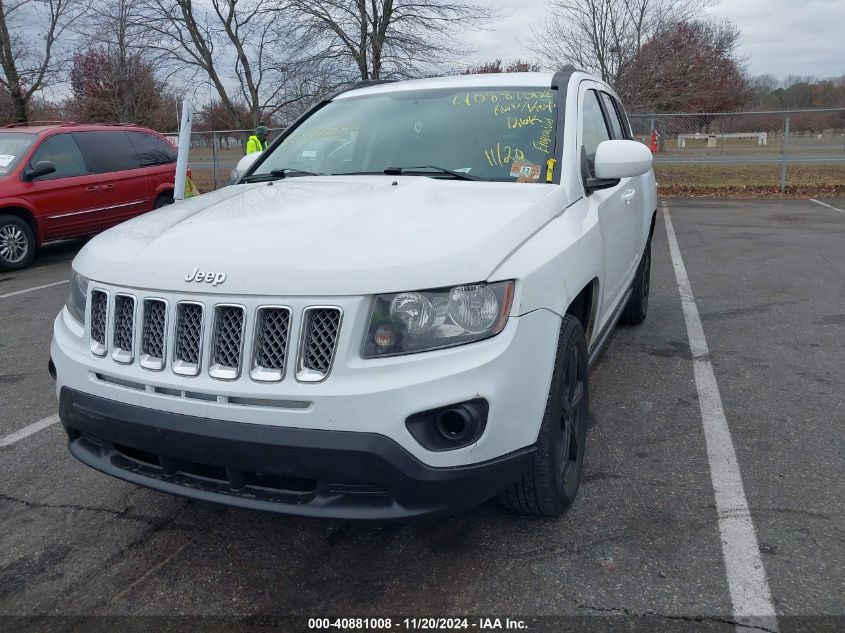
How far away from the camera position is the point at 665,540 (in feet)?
8.88

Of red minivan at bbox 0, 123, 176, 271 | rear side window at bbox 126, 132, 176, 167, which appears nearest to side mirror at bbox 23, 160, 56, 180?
red minivan at bbox 0, 123, 176, 271

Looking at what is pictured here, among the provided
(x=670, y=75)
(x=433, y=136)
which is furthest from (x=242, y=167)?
Result: (x=670, y=75)

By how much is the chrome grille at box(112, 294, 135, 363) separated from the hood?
7 centimetres

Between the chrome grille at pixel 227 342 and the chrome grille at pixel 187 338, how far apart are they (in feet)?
0.21

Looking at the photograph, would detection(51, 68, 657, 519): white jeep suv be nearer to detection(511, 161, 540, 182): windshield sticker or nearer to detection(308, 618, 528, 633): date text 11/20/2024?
detection(511, 161, 540, 182): windshield sticker

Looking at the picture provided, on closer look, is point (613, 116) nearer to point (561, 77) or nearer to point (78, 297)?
point (561, 77)

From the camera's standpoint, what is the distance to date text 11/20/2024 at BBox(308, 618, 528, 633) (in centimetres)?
229

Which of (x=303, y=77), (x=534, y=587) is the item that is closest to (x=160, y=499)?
(x=534, y=587)

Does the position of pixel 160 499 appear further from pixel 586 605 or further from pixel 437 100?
pixel 437 100

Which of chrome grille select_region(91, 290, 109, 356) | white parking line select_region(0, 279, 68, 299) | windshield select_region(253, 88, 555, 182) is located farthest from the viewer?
white parking line select_region(0, 279, 68, 299)

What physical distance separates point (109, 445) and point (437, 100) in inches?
93.1

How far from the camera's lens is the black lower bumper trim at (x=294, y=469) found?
83.4 inches

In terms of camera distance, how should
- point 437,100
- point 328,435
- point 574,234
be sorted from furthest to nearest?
point 437,100 < point 574,234 < point 328,435

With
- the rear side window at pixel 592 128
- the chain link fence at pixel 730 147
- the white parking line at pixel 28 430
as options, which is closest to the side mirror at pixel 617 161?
the rear side window at pixel 592 128
